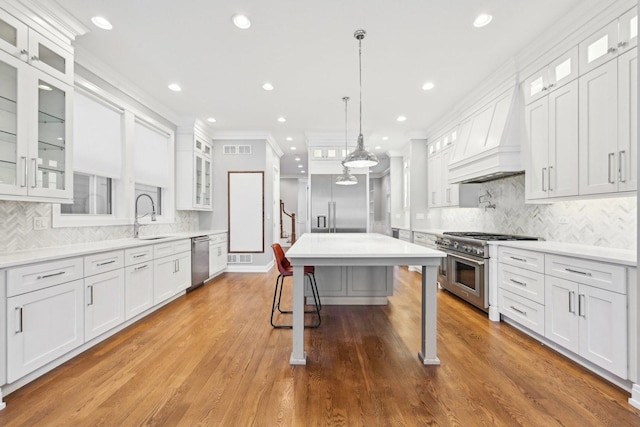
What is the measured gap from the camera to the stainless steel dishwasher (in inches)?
172

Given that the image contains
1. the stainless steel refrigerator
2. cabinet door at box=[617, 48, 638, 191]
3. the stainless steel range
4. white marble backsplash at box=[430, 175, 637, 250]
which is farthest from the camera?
the stainless steel refrigerator

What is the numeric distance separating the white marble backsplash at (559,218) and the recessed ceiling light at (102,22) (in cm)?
464

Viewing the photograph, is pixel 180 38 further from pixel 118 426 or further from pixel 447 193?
pixel 447 193

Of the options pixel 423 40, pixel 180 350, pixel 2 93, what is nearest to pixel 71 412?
pixel 180 350

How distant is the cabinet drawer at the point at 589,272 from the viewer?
6.20 ft

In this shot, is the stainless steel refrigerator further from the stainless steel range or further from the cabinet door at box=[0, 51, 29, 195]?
the cabinet door at box=[0, 51, 29, 195]

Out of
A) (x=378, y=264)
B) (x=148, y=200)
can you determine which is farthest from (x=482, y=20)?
(x=148, y=200)

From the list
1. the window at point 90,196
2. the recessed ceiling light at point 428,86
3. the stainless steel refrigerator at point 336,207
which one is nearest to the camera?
the window at point 90,196

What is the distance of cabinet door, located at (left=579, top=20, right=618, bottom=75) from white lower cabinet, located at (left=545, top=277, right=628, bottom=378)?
1.77 meters

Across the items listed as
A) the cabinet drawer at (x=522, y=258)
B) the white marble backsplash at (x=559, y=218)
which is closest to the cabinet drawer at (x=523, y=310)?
the cabinet drawer at (x=522, y=258)

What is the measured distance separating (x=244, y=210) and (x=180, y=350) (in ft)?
12.2

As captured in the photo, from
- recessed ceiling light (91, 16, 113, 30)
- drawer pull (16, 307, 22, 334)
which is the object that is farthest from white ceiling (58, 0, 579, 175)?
drawer pull (16, 307, 22, 334)

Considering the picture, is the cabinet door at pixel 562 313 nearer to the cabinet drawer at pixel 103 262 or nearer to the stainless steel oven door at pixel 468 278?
the stainless steel oven door at pixel 468 278

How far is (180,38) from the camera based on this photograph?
2766mm
